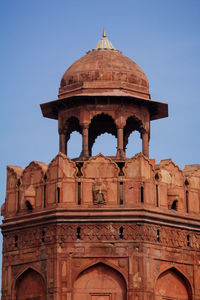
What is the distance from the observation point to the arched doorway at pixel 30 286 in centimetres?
2917

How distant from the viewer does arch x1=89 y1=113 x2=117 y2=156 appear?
33.6m

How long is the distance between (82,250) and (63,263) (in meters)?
0.66

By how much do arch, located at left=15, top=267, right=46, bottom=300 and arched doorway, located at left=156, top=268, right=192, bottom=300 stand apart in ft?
11.0

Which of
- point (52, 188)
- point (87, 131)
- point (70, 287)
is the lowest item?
point (70, 287)

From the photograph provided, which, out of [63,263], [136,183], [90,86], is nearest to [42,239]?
[63,263]

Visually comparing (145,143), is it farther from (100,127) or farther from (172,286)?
(172,286)

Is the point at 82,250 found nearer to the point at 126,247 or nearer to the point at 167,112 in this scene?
the point at 126,247

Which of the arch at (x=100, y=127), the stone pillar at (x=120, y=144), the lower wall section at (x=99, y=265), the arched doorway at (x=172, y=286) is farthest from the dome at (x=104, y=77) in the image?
the arched doorway at (x=172, y=286)

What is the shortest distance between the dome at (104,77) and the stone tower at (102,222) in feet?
0.12

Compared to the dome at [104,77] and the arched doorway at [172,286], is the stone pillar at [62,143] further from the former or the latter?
the arched doorway at [172,286]

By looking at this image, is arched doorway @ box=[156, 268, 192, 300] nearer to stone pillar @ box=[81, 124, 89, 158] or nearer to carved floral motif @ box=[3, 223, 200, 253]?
carved floral motif @ box=[3, 223, 200, 253]

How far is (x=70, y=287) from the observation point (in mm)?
28453

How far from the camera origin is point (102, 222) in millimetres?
29016

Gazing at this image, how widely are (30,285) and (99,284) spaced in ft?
7.09
